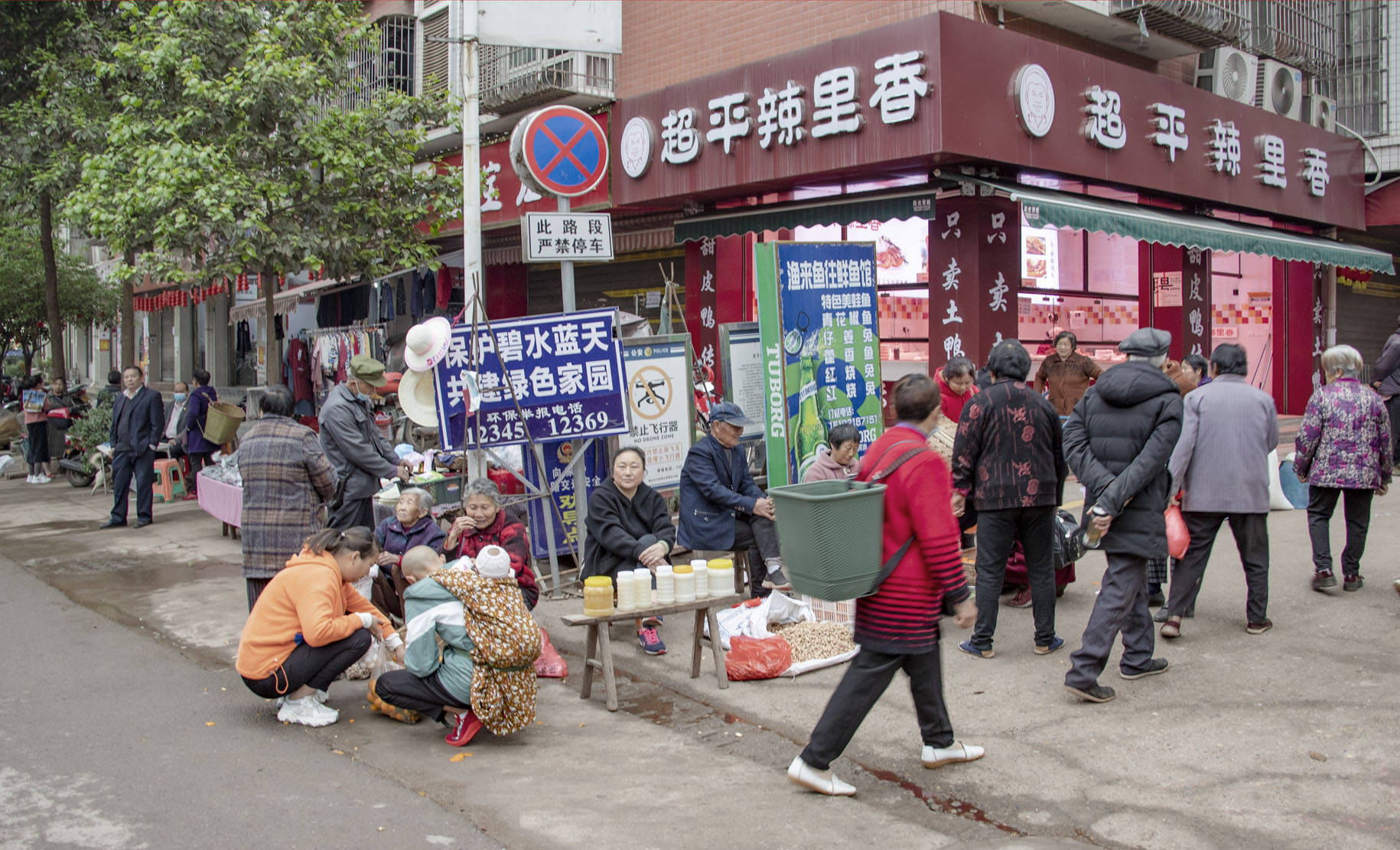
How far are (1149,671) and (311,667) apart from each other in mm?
4246

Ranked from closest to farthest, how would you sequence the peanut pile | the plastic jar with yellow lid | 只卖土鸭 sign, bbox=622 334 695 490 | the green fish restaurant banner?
the plastic jar with yellow lid
the peanut pile
the green fish restaurant banner
只卖土鸭 sign, bbox=622 334 695 490

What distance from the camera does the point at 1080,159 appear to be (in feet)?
35.6

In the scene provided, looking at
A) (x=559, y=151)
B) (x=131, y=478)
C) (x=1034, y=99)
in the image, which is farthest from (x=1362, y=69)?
(x=131, y=478)

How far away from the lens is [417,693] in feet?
16.7

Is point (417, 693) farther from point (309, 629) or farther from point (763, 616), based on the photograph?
point (763, 616)

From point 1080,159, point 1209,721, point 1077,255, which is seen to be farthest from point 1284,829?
point 1077,255

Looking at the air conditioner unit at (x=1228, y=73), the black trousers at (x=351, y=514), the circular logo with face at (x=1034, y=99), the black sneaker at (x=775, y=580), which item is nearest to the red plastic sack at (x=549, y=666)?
the black sneaker at (x=775, y=580)

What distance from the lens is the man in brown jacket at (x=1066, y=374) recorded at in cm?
987

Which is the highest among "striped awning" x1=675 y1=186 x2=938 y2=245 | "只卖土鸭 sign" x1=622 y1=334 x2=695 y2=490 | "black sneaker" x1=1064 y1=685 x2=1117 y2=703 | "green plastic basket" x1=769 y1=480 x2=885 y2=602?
"striped awning" x1=675 y1=186 x2=938 y2=245

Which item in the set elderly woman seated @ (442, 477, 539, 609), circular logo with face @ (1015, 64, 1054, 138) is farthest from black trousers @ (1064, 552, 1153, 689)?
circular logo with face @ (1015, 64, 1054, 138)

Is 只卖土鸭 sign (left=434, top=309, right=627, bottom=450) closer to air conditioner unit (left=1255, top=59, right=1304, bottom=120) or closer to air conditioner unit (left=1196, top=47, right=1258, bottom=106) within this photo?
air conditioner unit (left=1196, top=47, right=1258, bottom=106)

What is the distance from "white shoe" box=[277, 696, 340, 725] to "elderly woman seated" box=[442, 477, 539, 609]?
3.75 ft

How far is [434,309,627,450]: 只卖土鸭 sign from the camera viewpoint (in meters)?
7.58

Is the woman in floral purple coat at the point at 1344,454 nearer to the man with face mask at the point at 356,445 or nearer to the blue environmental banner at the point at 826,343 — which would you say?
the blue environmental banner at the point at 826,343
